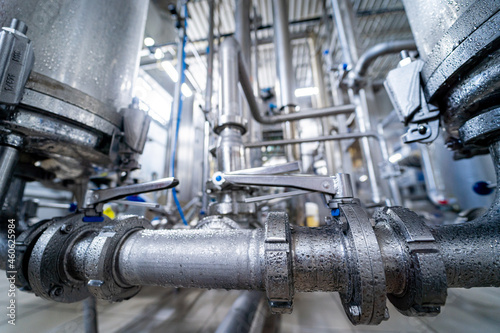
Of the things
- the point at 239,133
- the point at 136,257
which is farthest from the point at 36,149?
the point at 239,133

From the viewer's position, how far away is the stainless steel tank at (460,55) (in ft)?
1.44

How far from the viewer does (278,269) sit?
391 millimetres

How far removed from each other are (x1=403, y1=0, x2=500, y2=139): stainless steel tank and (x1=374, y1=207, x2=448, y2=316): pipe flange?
0.33 meters

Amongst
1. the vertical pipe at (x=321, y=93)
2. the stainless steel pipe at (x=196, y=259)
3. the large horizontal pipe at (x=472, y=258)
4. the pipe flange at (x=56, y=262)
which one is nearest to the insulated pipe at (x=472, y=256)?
the large horizontal pipe at (x=472, y=258)

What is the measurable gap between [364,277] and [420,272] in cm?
10

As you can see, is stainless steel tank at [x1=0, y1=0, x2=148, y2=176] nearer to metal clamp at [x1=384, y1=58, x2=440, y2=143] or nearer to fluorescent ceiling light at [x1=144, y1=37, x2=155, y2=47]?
fluorescent ceiling light at [x1=144, y1=37, x2=155, y2=47]

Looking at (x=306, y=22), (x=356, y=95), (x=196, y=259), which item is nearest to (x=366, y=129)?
(x=356, y=95)

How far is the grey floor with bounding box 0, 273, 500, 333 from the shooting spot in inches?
31.5

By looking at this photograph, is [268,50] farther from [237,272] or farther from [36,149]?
[237,272]

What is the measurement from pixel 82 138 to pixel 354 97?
169 cm

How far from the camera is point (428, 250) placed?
373 millimetres

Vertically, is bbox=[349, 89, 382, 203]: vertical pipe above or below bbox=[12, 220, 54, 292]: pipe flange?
above

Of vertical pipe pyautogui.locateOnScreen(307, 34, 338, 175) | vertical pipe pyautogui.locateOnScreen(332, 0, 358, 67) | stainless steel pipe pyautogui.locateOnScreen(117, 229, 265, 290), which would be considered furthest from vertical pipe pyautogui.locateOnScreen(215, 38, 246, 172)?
vertical pipe pyautogui.locateOnScreen(307, 34, 338, 175)

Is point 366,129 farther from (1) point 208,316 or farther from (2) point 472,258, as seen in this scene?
(1) point 208,316
